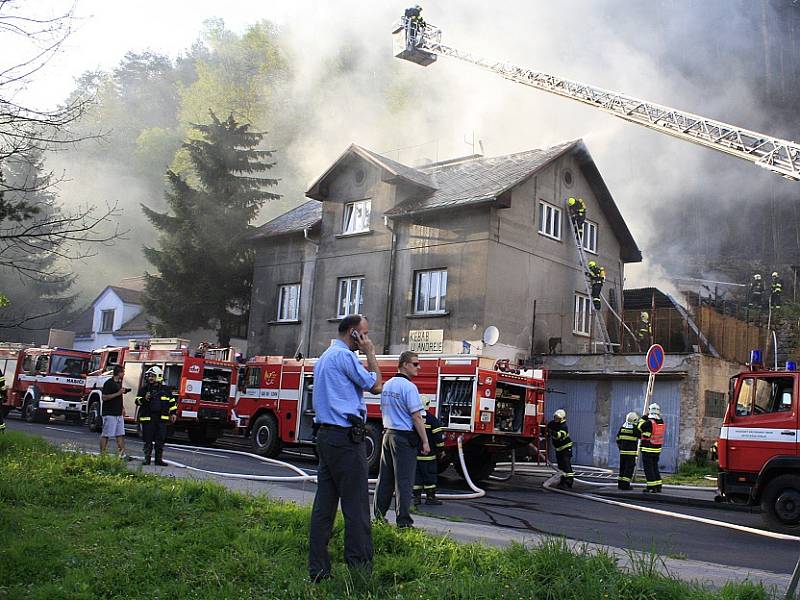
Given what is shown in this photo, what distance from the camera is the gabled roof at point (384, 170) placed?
2469cm

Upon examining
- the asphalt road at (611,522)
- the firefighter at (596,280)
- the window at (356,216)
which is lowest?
the asphalt road at (611,522)

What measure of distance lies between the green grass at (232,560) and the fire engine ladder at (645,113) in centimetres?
1698

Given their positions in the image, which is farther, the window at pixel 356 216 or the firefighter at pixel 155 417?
the window at pixel 356 216

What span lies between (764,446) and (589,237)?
54.5ft

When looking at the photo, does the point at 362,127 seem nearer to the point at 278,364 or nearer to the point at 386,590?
the point at 278,364

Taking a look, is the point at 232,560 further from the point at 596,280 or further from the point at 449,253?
the point at 596,280

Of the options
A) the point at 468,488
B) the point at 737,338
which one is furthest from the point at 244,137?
the point at 468,488

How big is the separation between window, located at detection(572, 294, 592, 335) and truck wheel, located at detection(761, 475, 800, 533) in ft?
49.7

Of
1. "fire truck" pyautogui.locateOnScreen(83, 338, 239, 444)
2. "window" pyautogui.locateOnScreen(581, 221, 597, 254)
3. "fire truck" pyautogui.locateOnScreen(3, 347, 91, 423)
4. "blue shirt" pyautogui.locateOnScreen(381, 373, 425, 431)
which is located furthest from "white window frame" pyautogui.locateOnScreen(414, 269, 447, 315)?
"blue shirt" pyautogui.locateOnScreen(381, 373, 425, 431)

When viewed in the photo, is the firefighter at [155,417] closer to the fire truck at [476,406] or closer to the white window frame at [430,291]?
the fire truck at [476,406]

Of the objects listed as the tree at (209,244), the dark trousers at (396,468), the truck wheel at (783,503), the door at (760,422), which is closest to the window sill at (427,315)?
the tree at (209,244)

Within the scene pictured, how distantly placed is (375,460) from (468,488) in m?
1.70

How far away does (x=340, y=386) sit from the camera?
19.0 feet

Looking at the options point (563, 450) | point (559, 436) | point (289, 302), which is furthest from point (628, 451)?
point (289, 302)
